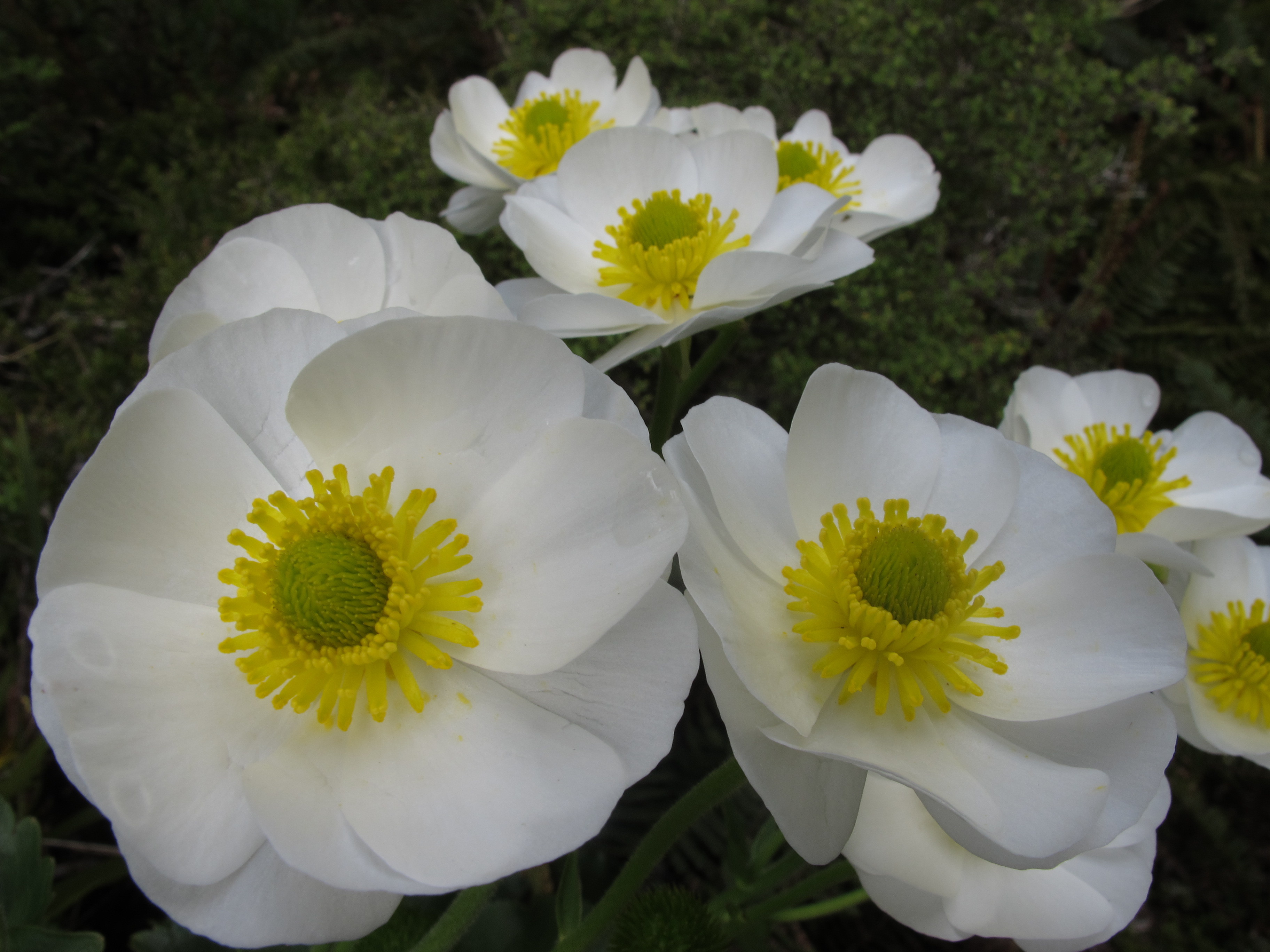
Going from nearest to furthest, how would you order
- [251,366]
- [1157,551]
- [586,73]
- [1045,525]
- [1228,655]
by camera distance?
[251,366] < [1045,525] < [1157,551] < [1228,655] < [586,73]

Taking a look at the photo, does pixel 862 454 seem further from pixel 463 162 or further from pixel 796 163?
pixel 463 162

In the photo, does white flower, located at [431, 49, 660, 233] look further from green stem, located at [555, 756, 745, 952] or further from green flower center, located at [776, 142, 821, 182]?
green stem, located at [555, 756, 745, 952]

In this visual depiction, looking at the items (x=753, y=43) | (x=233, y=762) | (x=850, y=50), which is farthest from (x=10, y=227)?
(x=233, y=762)

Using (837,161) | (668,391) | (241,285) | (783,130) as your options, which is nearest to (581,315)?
(668,391)

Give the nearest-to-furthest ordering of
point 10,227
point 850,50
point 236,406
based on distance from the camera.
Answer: point 236,406 → point 850,50 → point 10,227

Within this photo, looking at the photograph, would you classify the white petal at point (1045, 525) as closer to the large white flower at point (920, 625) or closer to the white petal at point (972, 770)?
the large white flower at point (920, 625)

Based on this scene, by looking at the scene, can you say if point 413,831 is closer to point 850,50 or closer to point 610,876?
point 610,876

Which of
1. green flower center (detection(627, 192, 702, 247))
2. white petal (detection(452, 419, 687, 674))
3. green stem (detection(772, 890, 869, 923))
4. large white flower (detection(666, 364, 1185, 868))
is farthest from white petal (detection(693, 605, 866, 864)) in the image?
green flower center (detection(627, 192, 702, 247))
